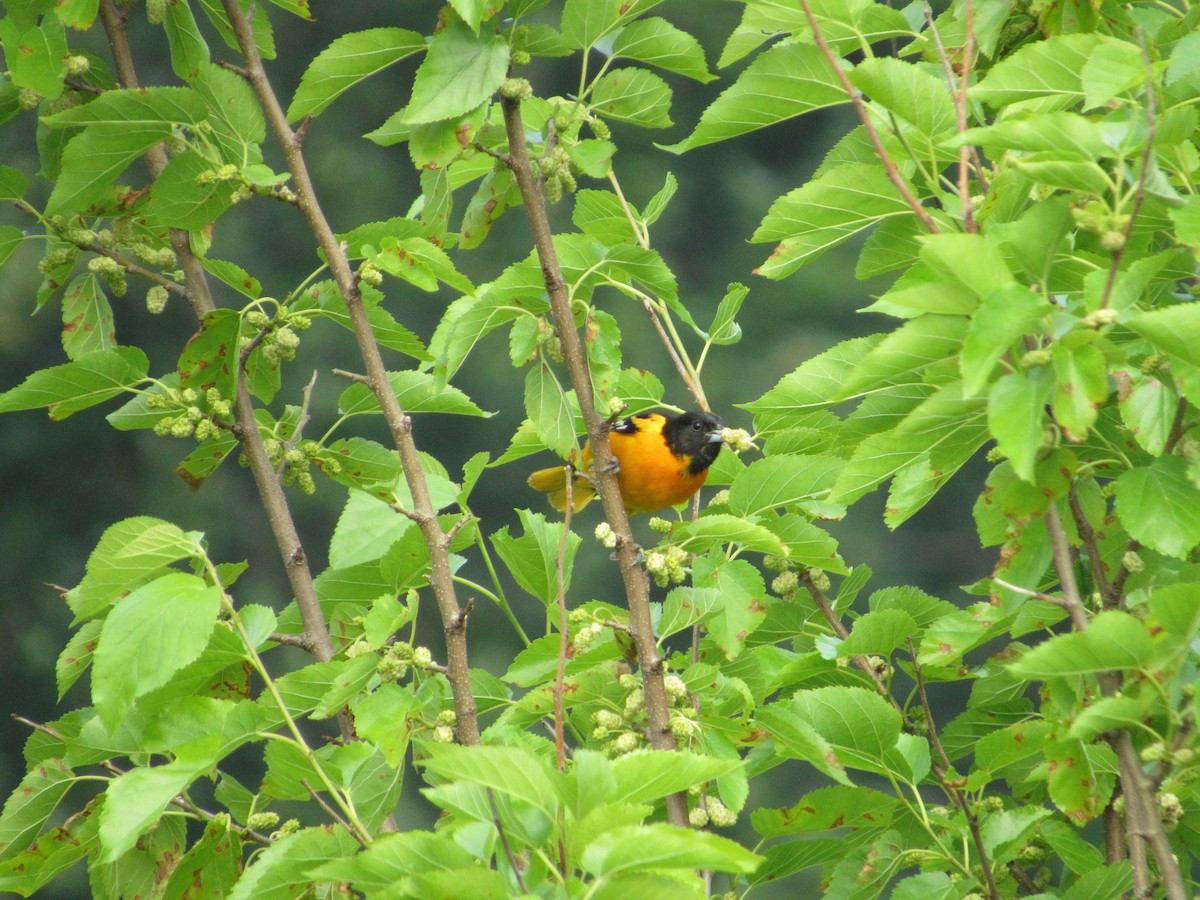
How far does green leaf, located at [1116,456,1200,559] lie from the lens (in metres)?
1.18

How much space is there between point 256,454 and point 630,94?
0.65 metres

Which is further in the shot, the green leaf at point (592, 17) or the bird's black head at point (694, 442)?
the bird's black head at point (694, 442)

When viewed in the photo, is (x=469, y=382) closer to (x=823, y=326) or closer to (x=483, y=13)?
(x=823, y=326)

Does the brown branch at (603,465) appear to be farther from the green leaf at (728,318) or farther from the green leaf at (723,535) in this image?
the green leaf at (728,318)

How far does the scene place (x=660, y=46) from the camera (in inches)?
63.3

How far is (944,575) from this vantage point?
1005 cm

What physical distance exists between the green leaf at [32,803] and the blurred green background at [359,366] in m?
6.83

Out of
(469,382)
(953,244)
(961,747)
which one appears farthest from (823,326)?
(953,244)

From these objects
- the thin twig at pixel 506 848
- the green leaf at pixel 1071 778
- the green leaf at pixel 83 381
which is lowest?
the green leaf at pixel 1071 778

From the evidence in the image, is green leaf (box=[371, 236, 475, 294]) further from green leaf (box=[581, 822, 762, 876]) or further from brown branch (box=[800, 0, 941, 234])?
green leaf (box=[581, 822, 762, 876])

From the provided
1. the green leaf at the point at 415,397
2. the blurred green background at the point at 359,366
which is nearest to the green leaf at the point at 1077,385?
the green leaf at the point at 415,397

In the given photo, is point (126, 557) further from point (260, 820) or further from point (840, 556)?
point (840, 556)

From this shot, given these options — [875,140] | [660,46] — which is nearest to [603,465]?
[875,140]

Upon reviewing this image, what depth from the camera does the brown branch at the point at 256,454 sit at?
63.7 inches
